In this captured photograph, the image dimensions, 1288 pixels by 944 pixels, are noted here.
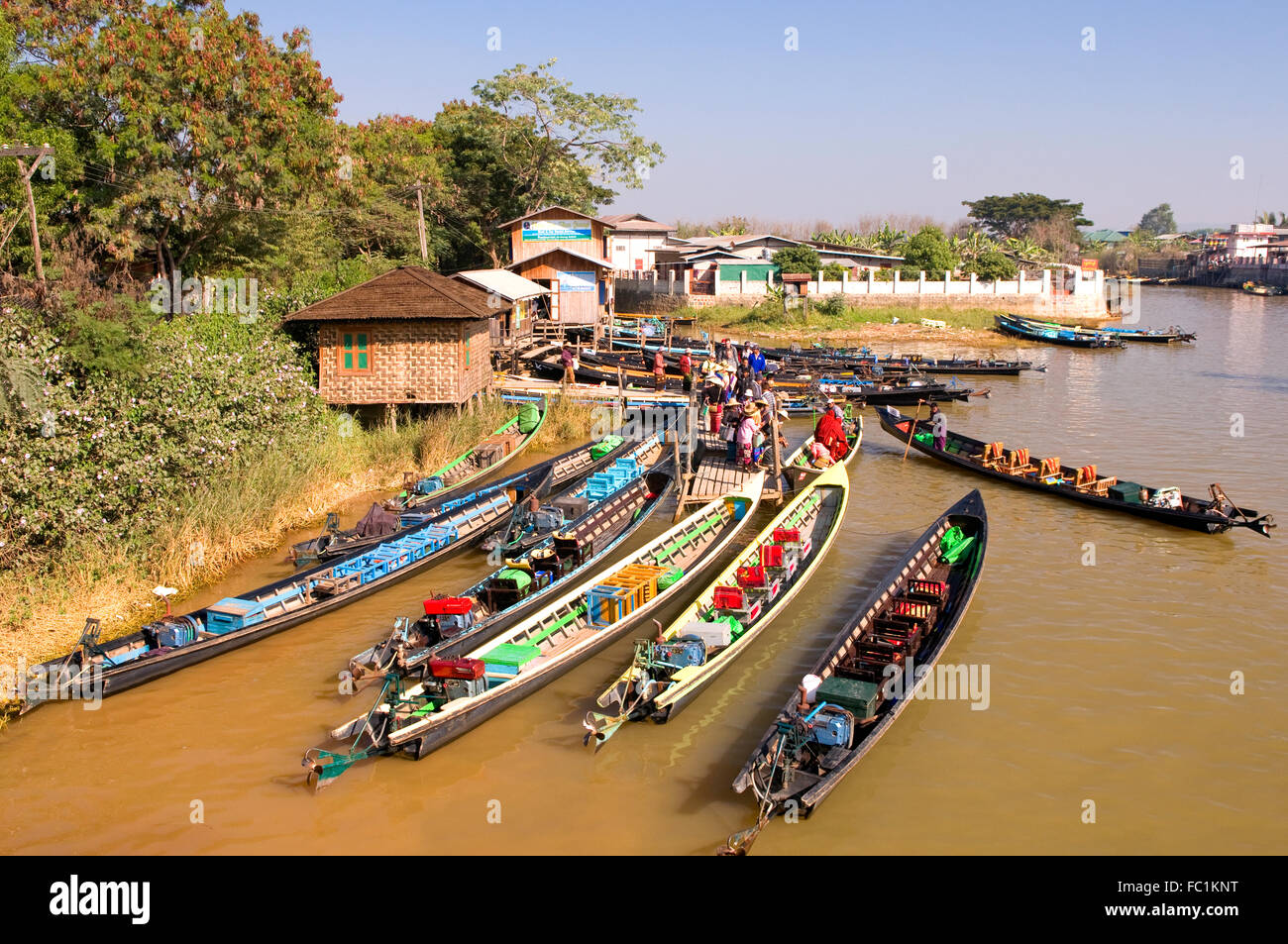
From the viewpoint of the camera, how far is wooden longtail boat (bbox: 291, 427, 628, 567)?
1566 centimetres

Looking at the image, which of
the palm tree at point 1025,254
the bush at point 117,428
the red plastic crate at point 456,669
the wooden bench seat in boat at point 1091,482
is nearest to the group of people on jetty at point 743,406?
the wooden bench seat in boat at point 1091,482

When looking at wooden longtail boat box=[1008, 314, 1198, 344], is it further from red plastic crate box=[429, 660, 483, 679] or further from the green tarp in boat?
red plastic crate box=[429, 660, 483, 679]

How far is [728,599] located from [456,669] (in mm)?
4063

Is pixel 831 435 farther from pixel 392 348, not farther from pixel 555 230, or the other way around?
pixel 555 230

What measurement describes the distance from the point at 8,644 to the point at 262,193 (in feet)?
52.7

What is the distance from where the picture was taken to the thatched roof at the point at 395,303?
2161 centimetres

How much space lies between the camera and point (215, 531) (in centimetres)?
1591

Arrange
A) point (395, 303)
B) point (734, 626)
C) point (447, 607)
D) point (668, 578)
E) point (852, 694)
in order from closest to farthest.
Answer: point (852, 694) < point (447, 607) < point (734, 626) < point (668, 578) < point (395, 303)

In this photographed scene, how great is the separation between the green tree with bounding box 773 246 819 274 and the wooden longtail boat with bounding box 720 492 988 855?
3995cm

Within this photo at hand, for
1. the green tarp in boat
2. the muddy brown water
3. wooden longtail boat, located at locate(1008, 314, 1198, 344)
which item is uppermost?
wooden longtail boat, located at locate(1008, 314, 1198, 344)

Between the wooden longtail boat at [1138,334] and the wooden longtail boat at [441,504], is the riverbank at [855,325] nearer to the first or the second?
the wooden longtail boat at [1138,334]

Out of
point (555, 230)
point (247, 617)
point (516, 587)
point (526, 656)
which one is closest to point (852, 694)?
point (526, 656)

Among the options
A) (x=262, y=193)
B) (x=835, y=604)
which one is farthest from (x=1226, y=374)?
(x=262, y=193)

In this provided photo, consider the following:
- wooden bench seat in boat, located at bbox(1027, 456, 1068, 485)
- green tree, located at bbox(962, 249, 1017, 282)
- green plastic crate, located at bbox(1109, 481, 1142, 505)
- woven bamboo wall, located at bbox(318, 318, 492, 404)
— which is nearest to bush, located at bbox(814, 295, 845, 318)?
green tree, located at bbox(962, 249, 1017, 282)
